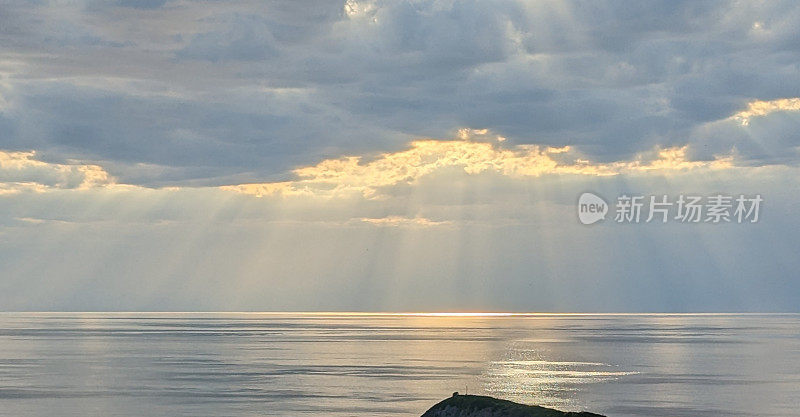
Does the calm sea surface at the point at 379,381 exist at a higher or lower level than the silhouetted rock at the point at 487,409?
lower

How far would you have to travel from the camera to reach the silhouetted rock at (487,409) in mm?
51591

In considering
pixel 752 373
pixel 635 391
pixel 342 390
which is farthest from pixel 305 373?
pixel 752 373

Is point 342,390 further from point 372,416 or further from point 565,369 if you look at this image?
point 565,369

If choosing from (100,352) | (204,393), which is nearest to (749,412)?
(204,393)

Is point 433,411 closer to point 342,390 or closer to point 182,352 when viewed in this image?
point 342,390

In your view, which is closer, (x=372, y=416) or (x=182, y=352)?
(x=372, y=416)

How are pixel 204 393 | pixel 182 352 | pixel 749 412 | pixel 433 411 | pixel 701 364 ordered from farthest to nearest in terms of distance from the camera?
1. pixel 182 352
2. pixel 701 364
3. pixel 204 393
4. pixel 749 412
5. pixel 433 411

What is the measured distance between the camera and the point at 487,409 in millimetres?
54281

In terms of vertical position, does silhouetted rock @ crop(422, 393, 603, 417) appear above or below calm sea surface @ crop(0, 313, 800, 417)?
above

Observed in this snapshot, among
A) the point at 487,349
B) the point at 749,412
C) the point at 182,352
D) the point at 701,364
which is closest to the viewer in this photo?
the point at 749,412

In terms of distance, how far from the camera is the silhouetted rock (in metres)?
51.6

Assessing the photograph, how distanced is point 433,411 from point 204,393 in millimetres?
38905

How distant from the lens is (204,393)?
91.9 metres

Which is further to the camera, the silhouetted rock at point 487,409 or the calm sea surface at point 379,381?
the calm sea surface at point 379,381
